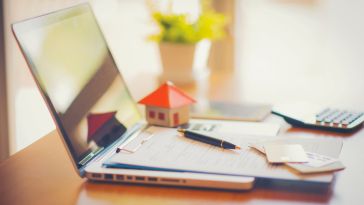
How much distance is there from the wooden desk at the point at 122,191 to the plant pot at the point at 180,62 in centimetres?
80

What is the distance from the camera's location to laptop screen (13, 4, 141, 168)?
95 cm

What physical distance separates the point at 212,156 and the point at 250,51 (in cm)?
162

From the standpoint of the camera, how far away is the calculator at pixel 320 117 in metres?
1.22

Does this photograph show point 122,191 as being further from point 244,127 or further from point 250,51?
point 250,51

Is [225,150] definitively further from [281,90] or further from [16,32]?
[281,90]

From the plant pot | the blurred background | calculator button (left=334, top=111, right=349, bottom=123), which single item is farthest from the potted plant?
calculator button (left=334, top=111, right=349, bottom=123)

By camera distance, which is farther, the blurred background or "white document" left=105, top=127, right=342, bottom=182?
the blurred background

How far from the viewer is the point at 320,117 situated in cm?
127

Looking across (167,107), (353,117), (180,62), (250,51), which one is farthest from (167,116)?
(250,51)

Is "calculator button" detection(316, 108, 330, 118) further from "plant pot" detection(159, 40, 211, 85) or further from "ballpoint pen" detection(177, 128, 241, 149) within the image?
"plant pot" detection(159, 40, 211, 85)

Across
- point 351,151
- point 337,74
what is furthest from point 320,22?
point 351,151

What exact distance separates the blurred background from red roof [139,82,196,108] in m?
0.31

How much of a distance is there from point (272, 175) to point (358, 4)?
1972 millimetres

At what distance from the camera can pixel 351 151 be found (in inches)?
42.4
